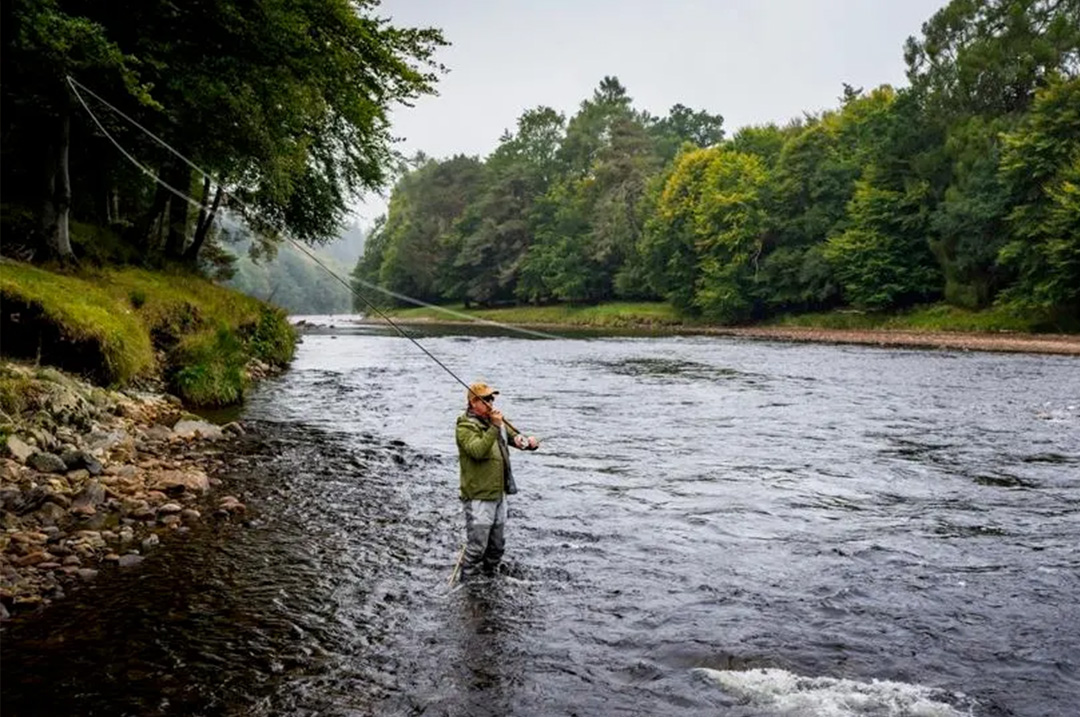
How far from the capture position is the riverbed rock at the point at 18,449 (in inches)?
393

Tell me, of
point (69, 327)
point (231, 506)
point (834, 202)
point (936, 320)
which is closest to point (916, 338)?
point (936, 320)

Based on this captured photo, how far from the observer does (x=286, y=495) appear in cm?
1109

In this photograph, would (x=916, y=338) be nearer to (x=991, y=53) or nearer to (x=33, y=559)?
(x=991, y=53)

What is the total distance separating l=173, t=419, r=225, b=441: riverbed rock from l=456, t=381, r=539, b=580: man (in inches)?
293

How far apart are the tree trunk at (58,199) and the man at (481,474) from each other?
1422 centimetres

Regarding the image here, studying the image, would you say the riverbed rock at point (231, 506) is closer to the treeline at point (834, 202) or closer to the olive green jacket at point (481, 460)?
the olive green jacket at point (481, 460)

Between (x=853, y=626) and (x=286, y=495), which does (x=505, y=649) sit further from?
(x=286, y=495)

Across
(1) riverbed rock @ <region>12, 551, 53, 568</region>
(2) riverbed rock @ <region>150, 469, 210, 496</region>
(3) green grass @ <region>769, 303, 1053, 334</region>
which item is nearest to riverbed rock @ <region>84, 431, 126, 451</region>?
(2) riverbed rock @ <region>150, 469, 210, 496</region>

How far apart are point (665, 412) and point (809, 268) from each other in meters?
46.8

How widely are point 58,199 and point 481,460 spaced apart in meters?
14.9

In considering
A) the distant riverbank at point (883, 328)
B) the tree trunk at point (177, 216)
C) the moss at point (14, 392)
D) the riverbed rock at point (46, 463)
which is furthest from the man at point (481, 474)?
the tree trunk at point (177, 216)

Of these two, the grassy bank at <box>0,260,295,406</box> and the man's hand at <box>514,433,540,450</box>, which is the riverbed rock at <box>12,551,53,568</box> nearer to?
the man's hand at <box>514,433,540,450</box>

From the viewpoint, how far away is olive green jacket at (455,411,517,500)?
8.43 metres

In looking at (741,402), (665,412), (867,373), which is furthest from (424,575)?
(867,373)
